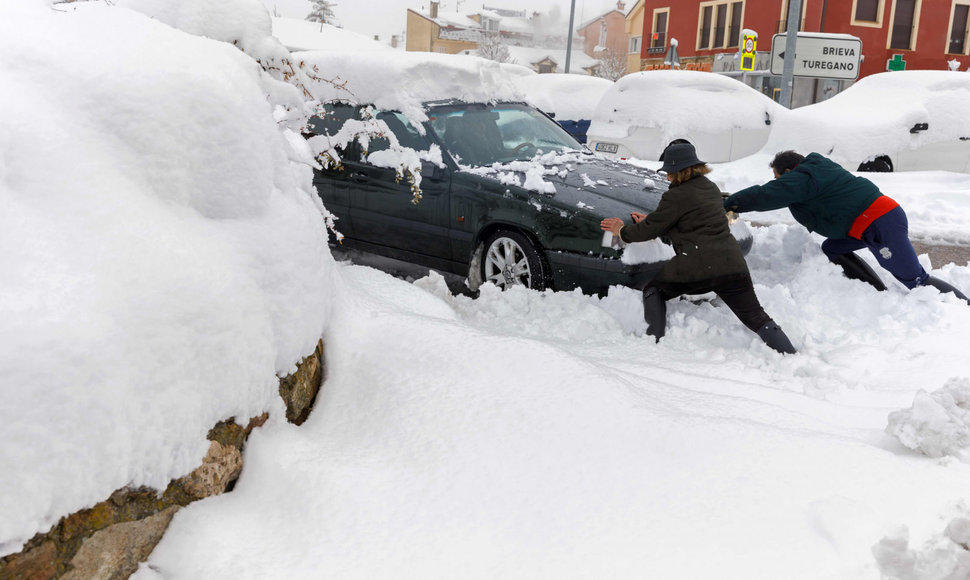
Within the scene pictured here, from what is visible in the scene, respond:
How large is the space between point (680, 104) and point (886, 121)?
2.95 metres

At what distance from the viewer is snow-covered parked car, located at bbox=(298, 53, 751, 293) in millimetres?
5137

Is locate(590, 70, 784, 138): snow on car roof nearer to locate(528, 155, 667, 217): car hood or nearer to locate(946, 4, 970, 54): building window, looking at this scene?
locate(528, 155, 667, 217): car hood

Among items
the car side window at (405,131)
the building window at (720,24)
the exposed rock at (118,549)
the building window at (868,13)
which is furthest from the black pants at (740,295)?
the building window at (720,24)

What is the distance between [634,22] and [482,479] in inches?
2023

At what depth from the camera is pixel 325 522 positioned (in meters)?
2.14

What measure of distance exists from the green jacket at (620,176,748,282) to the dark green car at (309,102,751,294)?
1.37ft

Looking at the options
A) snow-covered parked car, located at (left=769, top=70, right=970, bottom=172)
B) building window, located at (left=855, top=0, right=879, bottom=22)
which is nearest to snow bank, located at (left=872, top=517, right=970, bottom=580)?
snow-covered parked car, located at (left=769, top=70, right=970, bottom=172)

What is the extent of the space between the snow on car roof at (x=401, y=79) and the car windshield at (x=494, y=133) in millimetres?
144

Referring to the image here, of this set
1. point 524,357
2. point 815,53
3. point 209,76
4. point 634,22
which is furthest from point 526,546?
point 634,22

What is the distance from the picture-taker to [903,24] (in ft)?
110

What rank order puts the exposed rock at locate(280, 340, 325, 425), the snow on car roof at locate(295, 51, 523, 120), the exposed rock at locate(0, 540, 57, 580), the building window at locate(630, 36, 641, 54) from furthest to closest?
the building window at locate(630, 36, 641, 54) < the snow on car roof at locate(295, 51, 523, 120) < the exposed rock at locate(280, 340, 325, 425) < the exposed rock at locate(0, 540, 57, 580)

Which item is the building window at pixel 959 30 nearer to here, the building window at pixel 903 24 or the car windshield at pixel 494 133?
the building window at pixel 903 24

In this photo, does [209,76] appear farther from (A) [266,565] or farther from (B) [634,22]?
(B) [634,22]

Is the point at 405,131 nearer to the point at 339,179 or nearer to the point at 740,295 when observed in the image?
the point at 339,179
